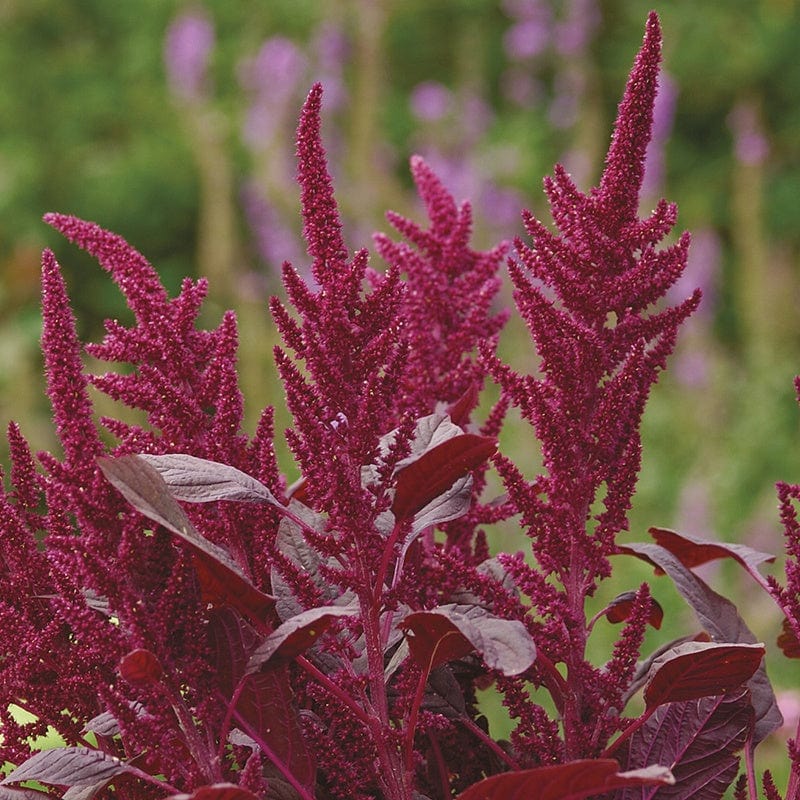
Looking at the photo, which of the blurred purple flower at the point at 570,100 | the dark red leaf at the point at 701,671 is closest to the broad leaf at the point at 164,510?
the dark red leaf at the point at 701,671

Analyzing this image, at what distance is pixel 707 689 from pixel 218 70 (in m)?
9.57

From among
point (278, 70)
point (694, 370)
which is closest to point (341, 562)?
point (694, 370)

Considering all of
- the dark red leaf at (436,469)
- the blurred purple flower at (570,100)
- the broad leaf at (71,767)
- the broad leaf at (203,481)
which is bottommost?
the broad leaf at (71,767)

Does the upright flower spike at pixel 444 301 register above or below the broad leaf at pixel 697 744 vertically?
above

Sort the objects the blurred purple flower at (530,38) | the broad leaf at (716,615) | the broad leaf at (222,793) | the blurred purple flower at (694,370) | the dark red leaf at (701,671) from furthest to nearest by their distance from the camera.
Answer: the blurred purple flower at (530,38) → the blurred purple flower at (694,370) → the broad leaf at (716,615) → the dark red leaf at (701,671) → the broad leaf at (222,793)

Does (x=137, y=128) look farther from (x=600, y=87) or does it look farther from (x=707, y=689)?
(x=707, y=689)

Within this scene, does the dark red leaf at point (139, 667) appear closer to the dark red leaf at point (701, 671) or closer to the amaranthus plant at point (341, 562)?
the amaranthus plant at point (341, 562)

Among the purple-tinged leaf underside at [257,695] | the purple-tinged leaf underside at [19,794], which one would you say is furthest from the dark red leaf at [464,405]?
the purple-tinged leaf underside at [19,794]

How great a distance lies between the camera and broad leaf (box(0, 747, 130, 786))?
0.67m

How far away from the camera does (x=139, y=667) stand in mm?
596

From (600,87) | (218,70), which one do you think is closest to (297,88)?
(218,70)

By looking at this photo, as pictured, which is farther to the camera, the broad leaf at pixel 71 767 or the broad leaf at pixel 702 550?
the broad leaf at pixel 702 550

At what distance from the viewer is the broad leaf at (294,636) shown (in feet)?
1.99

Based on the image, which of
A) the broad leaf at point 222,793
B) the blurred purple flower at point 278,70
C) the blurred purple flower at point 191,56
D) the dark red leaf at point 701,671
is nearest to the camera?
the broad leaf at point 222,793
